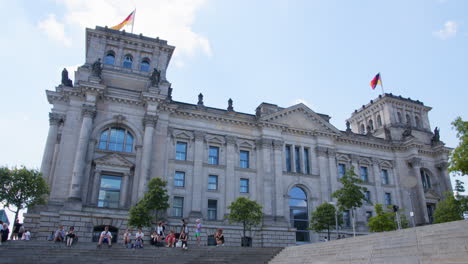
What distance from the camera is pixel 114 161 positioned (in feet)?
120

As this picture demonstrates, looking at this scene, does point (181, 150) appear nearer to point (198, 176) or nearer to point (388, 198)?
point (198, 176)

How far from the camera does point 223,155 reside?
42250mm

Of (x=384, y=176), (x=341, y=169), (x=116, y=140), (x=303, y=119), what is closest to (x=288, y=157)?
(x=303, y=119)

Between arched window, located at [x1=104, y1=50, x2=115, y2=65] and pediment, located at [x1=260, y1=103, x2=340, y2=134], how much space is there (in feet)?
65.7

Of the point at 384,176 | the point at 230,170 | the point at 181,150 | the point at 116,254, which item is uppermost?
the point at 181,150

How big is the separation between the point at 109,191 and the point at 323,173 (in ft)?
80.8

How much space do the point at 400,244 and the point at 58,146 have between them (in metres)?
32.3

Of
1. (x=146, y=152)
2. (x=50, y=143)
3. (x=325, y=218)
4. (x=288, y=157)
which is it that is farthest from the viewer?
(x=288, y=157)

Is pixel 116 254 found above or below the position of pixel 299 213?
below

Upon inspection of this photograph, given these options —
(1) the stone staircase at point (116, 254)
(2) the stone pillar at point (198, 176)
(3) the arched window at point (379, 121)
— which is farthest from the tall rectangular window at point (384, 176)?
(1) the stone staircase at point (116, 254)

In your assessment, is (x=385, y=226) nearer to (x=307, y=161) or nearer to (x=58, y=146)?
(x=307, y=161)

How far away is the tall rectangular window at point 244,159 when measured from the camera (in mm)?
43094

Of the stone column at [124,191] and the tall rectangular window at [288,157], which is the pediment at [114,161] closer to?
the stone column at [124,191]

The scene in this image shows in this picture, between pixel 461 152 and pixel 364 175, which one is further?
pixel 364 175
